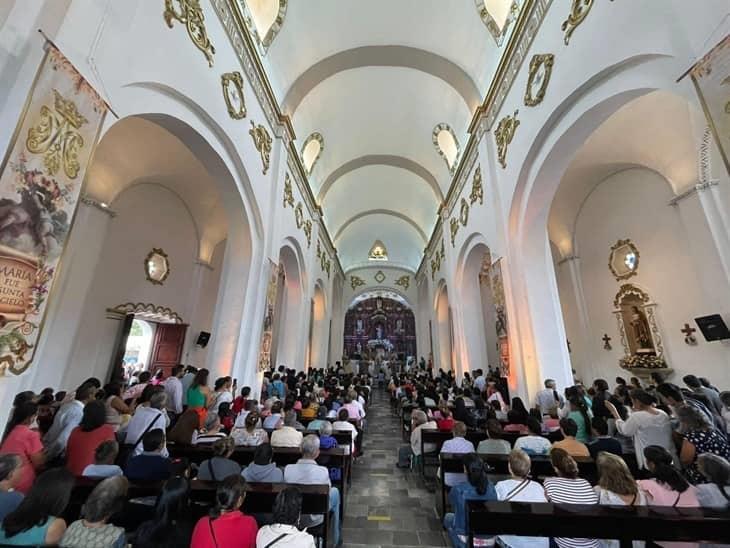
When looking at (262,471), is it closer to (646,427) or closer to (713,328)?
(646,427)

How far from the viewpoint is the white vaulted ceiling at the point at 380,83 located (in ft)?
25.6

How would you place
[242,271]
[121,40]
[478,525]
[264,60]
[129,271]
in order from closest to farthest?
[478,525] → [121,40] → [242,271] → [264,60] → [129,271]

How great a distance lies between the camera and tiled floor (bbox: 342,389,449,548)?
312 centimetres

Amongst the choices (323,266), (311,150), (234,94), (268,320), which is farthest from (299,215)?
(234,94)

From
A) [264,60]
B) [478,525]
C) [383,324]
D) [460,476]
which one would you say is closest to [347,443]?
[460,476]

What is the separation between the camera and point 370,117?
11.7m

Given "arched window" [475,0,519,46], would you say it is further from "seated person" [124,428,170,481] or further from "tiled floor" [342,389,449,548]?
"seated person" [124,428,170,481]

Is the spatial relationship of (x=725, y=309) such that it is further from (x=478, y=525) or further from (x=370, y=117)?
(x=370, y=117)

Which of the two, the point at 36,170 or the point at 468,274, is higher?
the point at 468,274

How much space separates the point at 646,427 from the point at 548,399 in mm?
2523

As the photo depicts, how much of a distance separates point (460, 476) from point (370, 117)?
38.1 feet

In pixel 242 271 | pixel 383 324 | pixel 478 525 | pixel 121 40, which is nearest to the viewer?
pixel 478 525

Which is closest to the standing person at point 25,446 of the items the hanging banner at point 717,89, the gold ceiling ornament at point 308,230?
the hanging banner at point 717,89

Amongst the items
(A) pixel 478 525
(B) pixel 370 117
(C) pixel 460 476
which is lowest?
(C) pixel 460 476
